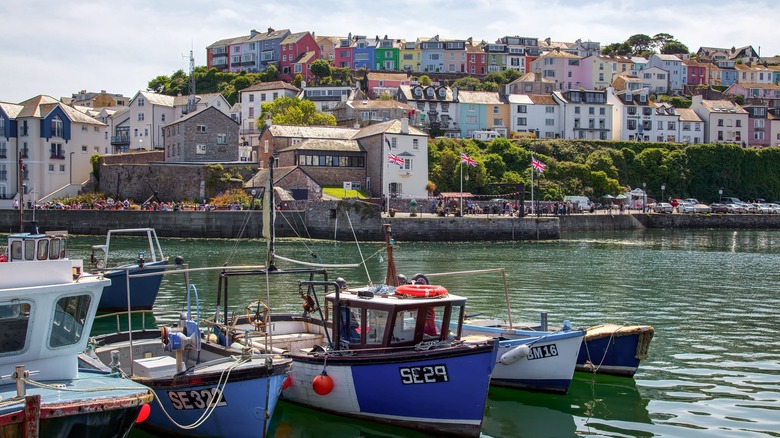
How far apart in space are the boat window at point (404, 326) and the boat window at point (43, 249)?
5.64 m

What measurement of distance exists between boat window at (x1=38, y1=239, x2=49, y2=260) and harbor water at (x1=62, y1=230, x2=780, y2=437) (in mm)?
4910

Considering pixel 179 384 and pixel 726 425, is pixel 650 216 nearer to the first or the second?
pixel 726 425

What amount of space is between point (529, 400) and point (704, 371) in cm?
467

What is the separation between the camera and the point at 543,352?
50.4ft

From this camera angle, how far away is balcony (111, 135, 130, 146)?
8819 centimetres

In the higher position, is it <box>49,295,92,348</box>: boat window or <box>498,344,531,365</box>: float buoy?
<box>49,295,92,348</box>: boat window

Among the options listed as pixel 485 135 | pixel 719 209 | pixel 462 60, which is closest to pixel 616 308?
pixel 719 209

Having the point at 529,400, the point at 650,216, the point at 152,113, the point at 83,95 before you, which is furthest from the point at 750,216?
Answer: the point at 83,95

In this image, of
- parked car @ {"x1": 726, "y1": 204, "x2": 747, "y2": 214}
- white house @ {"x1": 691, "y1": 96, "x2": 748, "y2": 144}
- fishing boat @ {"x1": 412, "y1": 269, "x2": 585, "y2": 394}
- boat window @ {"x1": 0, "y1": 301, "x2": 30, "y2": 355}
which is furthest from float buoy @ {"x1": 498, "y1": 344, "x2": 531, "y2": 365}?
white house @ {"x1": 691, "y1": 96, "x2": 748, "y2": 144}

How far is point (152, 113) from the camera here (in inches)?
3401

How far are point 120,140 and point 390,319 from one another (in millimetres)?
81808

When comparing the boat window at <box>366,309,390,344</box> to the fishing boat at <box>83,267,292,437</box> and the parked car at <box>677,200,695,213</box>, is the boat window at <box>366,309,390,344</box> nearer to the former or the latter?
the fishing boat at <box>83,267,292,437</box>

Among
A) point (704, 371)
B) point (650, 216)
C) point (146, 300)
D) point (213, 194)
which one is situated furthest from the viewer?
point (650, 216)

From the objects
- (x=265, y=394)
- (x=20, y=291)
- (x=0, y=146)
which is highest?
(x=0, y=146)
